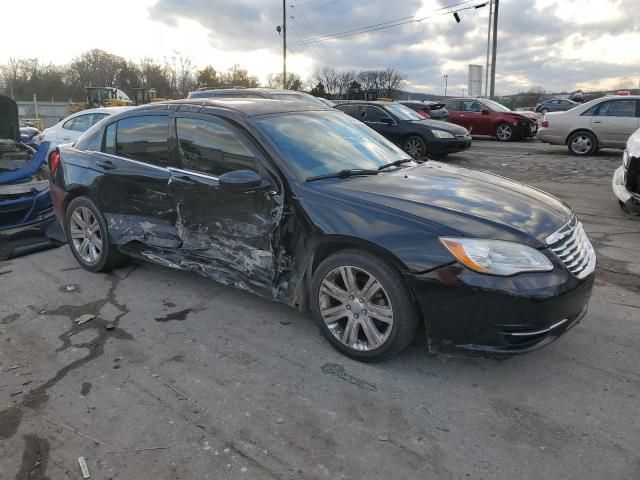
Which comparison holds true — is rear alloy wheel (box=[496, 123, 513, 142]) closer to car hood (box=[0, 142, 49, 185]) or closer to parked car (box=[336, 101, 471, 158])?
parked car (box=[336, 101, 471, 158])

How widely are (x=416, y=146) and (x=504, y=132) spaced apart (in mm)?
7164

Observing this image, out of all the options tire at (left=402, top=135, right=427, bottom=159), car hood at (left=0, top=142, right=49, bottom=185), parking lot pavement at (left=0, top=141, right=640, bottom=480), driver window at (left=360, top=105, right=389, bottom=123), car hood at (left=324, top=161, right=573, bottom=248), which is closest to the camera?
parking lot pavement at (left=0, top=141, right=640, bottom=480)

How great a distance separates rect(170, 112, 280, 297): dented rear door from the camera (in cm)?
355

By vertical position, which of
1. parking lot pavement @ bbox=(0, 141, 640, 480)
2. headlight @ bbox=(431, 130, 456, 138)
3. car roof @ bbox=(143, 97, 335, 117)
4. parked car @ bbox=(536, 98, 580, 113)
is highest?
parked car @ bbox=(536, 98, 580, 113)

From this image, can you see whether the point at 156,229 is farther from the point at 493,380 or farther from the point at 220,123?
the point at 493,380

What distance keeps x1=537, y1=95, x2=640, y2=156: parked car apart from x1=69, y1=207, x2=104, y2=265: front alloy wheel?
12752mm

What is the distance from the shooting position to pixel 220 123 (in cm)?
383

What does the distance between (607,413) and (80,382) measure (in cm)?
302

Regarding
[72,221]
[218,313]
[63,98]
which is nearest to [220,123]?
[218,313]

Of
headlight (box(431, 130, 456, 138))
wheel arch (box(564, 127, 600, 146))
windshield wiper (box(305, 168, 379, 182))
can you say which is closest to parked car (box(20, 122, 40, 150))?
windshield wiper (box(305, 168, 379, 182))

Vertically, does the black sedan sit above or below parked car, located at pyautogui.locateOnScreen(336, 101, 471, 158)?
below

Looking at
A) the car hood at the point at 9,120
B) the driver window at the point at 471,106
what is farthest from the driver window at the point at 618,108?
the car hood at the point at 9,120

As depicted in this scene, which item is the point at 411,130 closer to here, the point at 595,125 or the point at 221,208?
the point at 595,125

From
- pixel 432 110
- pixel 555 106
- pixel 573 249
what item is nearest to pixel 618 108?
pixel 432 110
